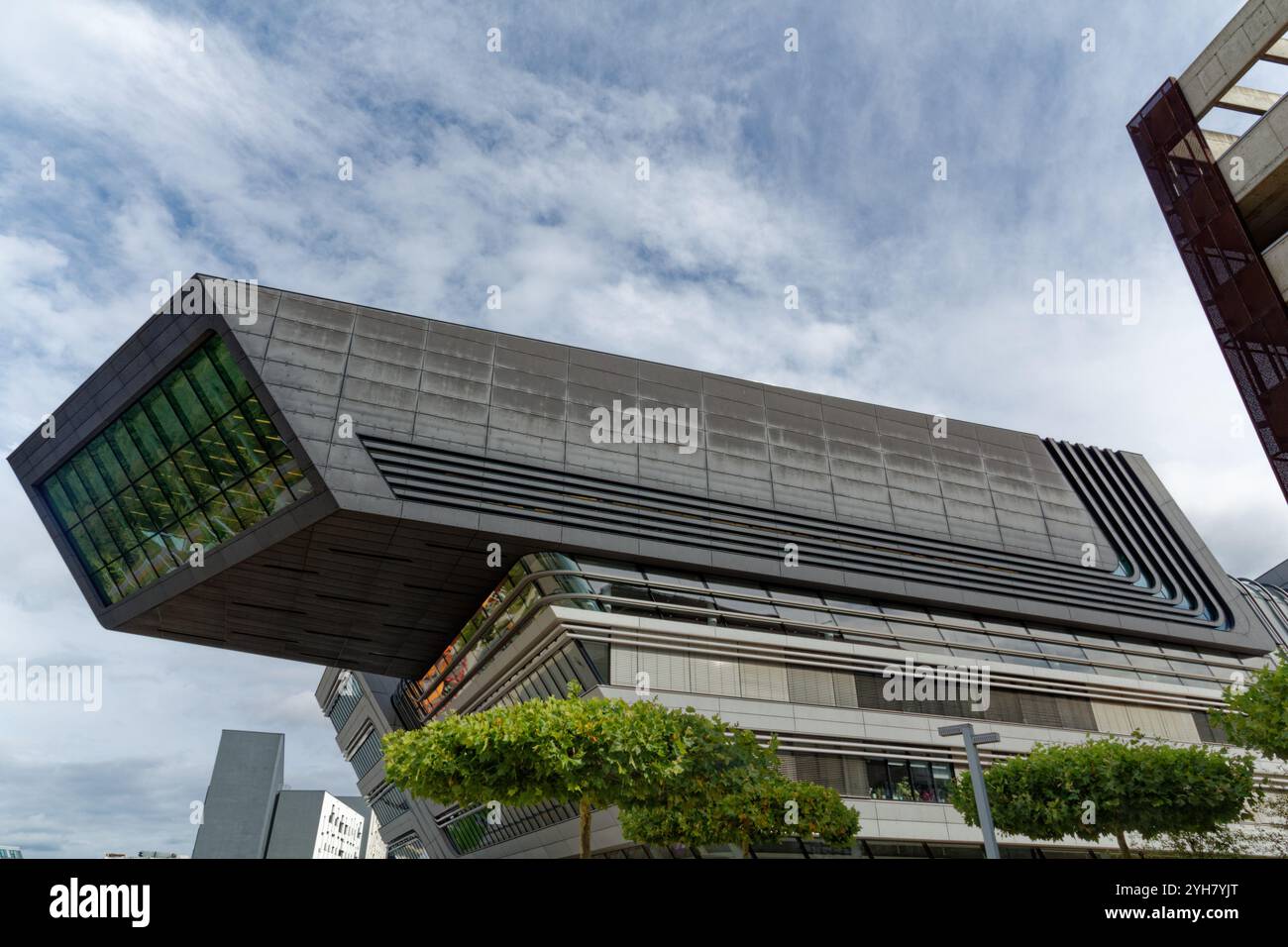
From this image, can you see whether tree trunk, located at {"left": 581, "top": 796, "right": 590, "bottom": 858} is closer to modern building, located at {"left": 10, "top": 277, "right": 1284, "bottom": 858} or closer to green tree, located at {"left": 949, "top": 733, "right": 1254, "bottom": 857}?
modern building, located at {"left": 10, "top": 277, "right": 1284, "bottom": 858}

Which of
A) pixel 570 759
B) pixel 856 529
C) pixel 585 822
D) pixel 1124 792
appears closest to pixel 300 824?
pixel 856 529

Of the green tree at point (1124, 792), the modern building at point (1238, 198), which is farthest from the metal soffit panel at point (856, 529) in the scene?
the modern building at point (1238, 198)

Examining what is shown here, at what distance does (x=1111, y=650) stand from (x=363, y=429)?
117 feet

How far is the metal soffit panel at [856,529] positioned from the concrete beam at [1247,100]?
2028cm

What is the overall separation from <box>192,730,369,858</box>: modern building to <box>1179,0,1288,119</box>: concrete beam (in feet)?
482

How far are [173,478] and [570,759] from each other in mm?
21494

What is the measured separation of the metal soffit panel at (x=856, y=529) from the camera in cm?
3212

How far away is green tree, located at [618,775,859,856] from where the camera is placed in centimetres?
2319

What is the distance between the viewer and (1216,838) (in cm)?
Answer: 3319

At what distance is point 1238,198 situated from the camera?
24219mm

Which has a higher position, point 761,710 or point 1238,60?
point 1238,60

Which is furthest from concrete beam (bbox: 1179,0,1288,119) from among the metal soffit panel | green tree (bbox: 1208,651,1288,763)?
the metal soffit panel
